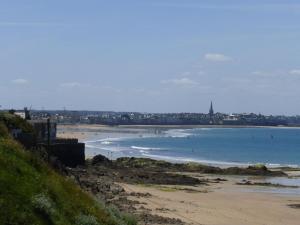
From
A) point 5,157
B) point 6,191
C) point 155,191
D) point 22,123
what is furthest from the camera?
point 155,191

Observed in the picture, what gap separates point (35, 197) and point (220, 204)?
22.2 metres

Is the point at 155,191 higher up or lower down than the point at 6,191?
lower down

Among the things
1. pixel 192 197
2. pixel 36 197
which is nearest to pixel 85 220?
pixel 36 197

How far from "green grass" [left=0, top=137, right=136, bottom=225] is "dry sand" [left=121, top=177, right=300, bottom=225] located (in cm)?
1120

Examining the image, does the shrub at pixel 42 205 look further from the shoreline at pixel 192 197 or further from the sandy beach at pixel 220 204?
the sandy beach at pixel 220 204

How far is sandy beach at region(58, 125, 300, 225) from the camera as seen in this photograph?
26984mm

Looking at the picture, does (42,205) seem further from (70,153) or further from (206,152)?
(206,152)

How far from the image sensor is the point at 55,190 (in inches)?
527

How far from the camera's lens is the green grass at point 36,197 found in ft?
36.3

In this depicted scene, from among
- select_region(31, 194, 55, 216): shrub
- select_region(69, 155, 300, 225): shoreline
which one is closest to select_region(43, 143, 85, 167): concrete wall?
select_region(69, 155, 300, 225): shoreline

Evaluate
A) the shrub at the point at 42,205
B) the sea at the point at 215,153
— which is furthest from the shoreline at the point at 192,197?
the shrub at the point at 42,205

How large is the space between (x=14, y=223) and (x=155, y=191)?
89.4 ft

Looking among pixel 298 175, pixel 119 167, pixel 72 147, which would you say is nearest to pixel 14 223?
pixel 72 147

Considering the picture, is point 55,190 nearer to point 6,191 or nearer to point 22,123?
point 6,191
